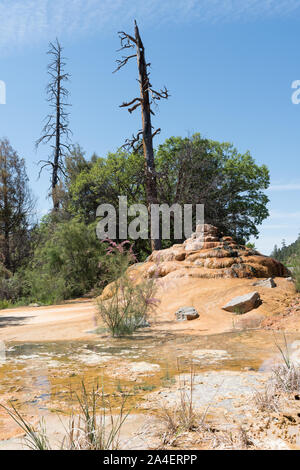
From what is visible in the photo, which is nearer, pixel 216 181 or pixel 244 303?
pixel 244 303

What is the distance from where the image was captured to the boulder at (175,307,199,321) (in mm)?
8352

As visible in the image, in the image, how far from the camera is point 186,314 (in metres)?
8.39

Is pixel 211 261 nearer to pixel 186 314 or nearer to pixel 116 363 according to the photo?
pixel 186 314

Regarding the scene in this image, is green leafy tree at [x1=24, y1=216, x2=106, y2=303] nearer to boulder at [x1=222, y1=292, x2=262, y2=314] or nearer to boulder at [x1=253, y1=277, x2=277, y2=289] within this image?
boulder at [x1=253, y1=277, x2=277, y2=289]

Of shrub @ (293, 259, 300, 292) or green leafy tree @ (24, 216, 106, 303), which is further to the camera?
green leafy tree @ (24, 216, 106, 303)

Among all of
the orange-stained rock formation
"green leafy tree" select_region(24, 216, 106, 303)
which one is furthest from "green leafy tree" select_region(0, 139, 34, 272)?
the orange-stained rock formation

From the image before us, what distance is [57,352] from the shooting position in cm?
590

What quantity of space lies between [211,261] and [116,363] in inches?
253

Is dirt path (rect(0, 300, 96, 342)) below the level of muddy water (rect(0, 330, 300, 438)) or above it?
below

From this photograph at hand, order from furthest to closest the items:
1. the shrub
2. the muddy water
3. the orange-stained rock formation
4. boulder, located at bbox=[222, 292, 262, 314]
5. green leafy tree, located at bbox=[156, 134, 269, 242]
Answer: green leafy tree, located at bbox=[156, 134, 269, 242] < the orange-stained rock formation < the shrub < boulder, located at bbox=[222, 292, 262, 314] < the muddy water

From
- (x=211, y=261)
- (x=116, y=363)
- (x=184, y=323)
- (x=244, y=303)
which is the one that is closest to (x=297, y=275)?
(x=244, y=303)

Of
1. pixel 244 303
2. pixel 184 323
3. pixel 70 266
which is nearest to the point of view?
pixel 184 323

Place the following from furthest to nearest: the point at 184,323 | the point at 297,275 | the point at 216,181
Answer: the point at 216,181 → the point at 297,275 → the point at 184,323

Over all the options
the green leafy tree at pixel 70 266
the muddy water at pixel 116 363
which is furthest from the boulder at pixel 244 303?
the green leafy tree at pixel 70 266
